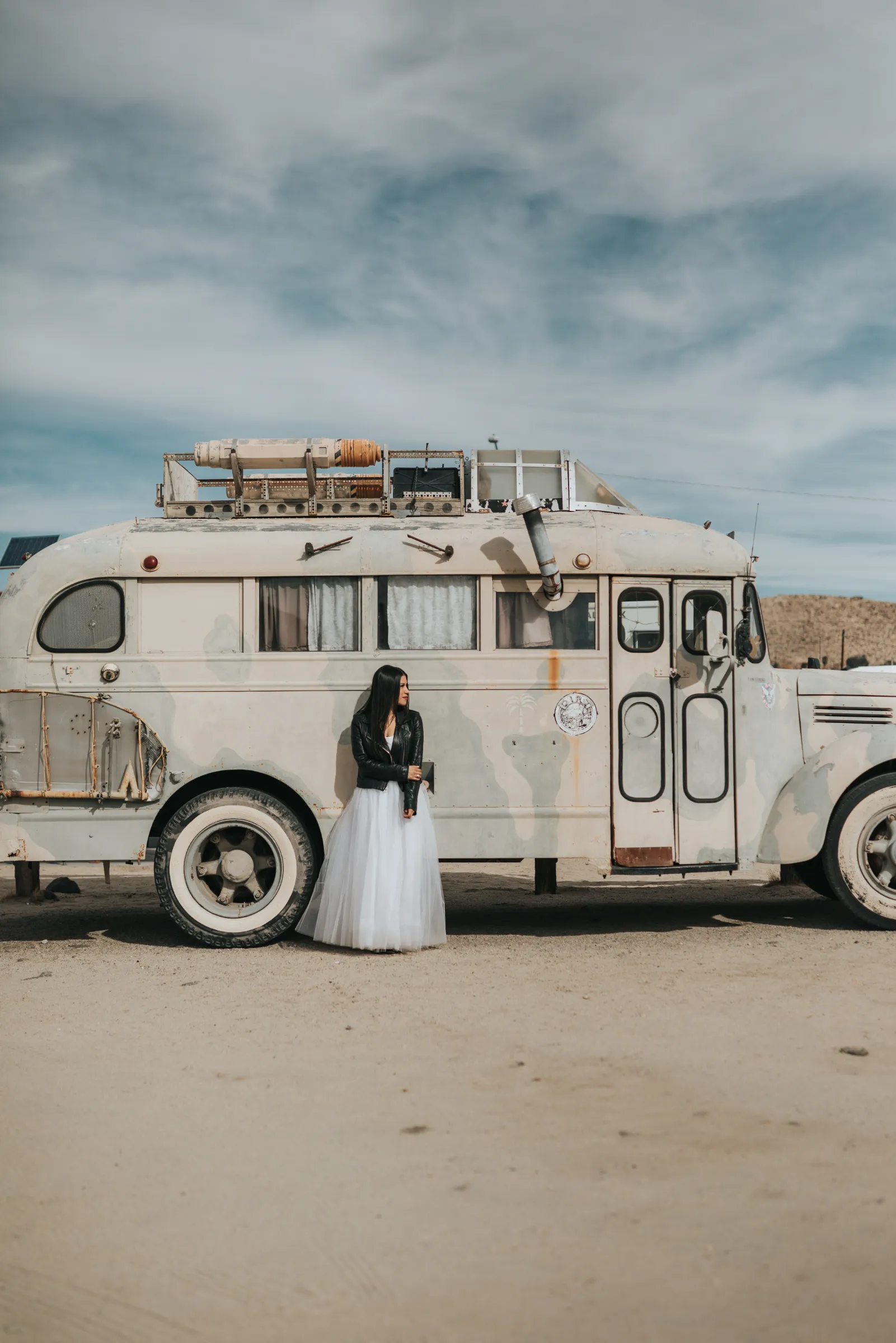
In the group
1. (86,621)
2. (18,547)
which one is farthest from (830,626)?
(86,621)

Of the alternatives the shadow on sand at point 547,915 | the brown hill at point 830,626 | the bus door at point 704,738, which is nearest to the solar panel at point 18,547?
the shadow on sand at point 547,915

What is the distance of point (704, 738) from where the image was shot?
7926 mm

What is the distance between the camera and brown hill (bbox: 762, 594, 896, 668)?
229ft

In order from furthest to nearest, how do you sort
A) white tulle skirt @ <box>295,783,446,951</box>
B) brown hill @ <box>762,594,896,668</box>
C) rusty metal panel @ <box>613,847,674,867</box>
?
brown hill @ <box>762,594,896,668</box>, rusty metal panel @ <box>613,847,674,867</box>, white tulle skirt @ <box>295,783,446,951</box>

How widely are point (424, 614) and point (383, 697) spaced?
79 centimetres

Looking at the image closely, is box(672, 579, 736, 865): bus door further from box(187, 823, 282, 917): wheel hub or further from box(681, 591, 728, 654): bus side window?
box(187, 823, 282, 917): wheel hub

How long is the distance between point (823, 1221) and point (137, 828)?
17.9ft

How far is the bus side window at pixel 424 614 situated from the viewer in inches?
312

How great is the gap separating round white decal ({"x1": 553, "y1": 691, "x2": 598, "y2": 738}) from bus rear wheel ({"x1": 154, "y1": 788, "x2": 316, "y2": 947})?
75.7 inches

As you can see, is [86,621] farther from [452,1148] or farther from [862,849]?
[862,849]

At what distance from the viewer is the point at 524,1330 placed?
2891mm

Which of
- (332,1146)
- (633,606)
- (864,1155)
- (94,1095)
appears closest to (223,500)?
(633,606)

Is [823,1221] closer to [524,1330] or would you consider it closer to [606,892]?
[524,1330]

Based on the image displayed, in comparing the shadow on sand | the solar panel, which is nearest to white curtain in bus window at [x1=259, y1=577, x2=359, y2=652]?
the shadow on sand
